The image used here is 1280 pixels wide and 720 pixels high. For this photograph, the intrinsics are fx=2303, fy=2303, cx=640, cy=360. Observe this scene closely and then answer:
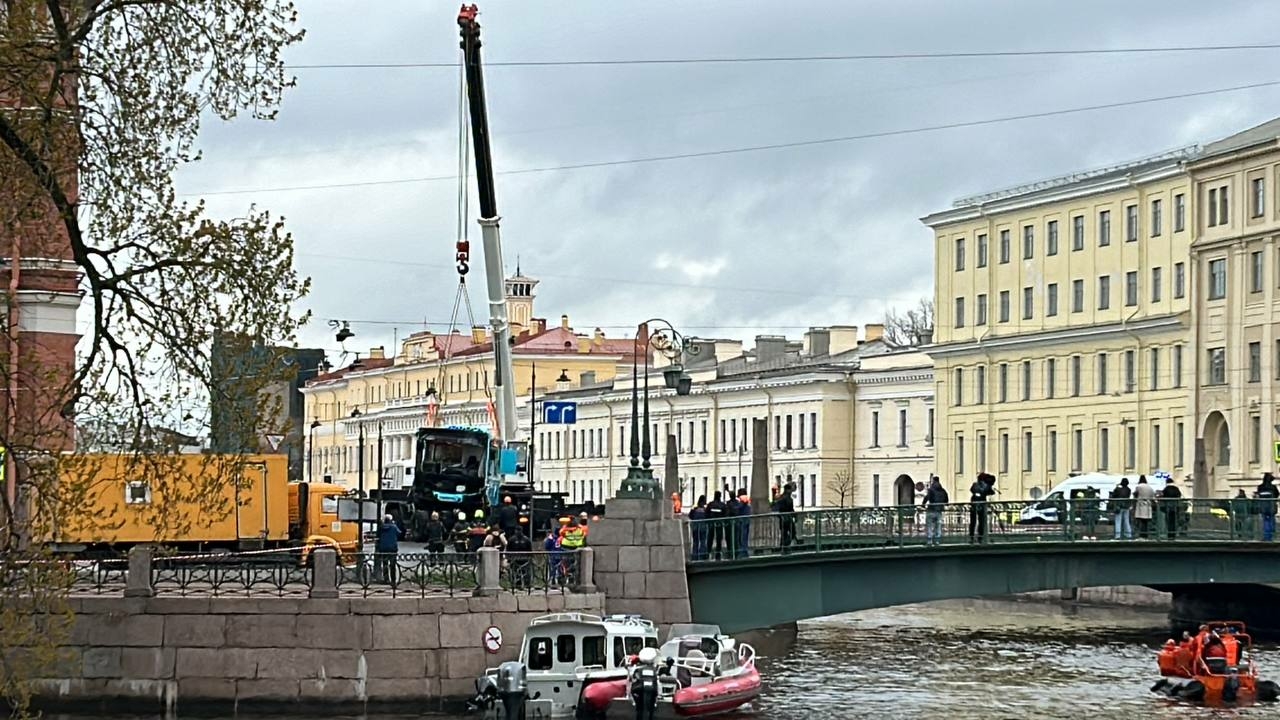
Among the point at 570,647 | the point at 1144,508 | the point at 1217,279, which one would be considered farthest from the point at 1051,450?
the point at 570,647

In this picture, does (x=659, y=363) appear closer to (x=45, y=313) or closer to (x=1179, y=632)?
(x=1179, y=632)

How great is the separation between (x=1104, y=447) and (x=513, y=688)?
63.7 m

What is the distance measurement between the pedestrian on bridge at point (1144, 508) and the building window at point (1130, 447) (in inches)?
1909

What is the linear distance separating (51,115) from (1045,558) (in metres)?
28.8

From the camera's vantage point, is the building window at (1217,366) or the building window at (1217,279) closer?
the building window at (1217,366)

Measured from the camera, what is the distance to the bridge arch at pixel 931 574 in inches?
1678

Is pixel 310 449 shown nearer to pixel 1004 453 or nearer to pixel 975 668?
pixel 1004 453

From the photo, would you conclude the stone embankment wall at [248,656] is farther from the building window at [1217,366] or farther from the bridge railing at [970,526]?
the building window at [1217,366]

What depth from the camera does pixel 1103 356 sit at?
318ft

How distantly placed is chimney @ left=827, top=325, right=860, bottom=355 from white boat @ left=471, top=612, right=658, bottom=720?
8334cm

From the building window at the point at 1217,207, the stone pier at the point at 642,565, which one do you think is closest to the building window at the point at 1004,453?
the building window at the point at 1217,207

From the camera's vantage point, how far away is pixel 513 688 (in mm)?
36438

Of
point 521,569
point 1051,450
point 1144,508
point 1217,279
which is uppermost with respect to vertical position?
point 1217,279

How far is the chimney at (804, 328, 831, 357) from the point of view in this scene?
12050 centimetres
